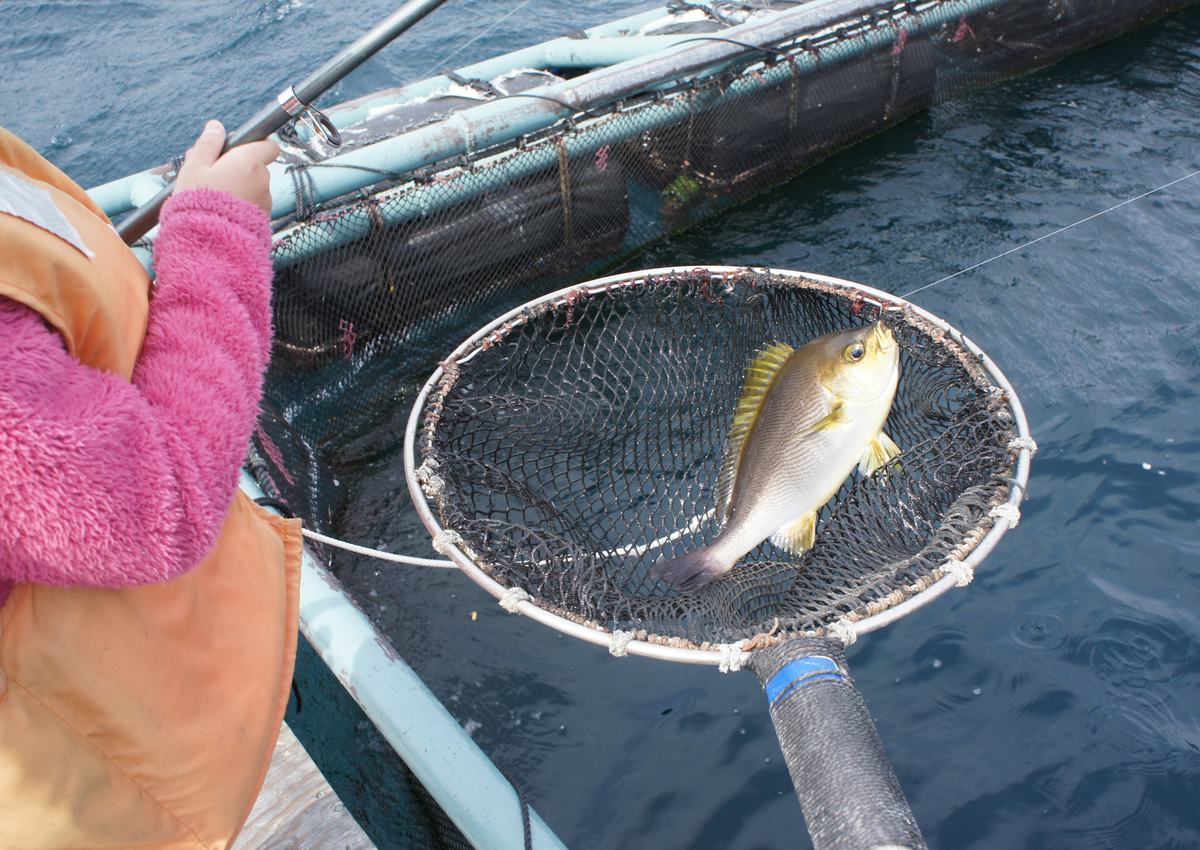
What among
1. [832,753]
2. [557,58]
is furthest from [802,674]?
[557,58]

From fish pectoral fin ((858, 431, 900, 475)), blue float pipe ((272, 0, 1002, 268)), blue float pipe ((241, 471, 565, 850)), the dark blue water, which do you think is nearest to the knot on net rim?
fish pectoral fin ((858, 431, 900, 475))

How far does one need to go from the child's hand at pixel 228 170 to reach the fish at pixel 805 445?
1.76 metres

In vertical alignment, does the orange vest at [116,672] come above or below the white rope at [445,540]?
above

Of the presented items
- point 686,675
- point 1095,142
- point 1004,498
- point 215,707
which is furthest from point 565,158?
point 1095,142

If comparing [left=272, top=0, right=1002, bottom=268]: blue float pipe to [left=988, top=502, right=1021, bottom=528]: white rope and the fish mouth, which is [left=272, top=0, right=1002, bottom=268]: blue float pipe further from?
[left=988, top=502, right=1021, bottom=528]: white rope

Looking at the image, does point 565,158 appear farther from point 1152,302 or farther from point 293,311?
point 1152,302

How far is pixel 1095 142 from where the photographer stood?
7508mm

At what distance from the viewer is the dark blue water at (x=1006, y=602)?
3477 millimetres

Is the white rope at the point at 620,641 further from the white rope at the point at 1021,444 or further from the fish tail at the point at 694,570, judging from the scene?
the white rope at the point at 1021,444

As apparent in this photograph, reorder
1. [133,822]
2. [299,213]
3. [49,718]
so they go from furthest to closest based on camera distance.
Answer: [299,213], [133,822], [49,718]

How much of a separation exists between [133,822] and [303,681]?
193cm

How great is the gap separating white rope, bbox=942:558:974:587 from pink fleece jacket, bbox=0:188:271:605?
6.43 ft

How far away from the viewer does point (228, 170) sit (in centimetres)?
191

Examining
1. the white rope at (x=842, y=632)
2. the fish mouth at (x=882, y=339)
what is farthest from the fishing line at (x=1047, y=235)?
the white rope at (x=842, y=632)
